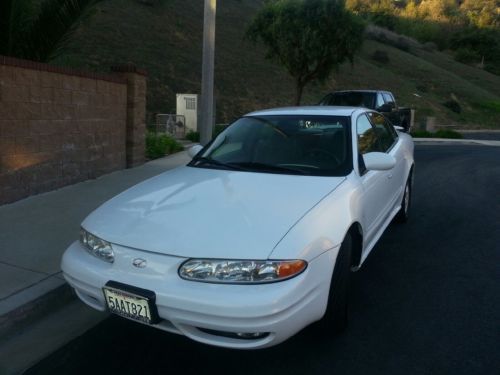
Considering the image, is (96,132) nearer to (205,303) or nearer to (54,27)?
(54,27)

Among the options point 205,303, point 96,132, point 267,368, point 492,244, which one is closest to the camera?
point 205,303

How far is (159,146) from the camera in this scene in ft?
33.7

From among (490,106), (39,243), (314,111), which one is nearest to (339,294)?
(314,111)

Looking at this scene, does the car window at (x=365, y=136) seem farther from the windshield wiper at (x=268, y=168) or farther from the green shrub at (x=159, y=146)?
the green shrub at (x=159, y=146)

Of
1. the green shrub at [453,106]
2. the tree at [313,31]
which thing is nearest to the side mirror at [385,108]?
the tree at [313,31]

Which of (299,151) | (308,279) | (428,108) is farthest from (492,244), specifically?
(428,108)

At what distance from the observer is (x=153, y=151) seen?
10.1 metres

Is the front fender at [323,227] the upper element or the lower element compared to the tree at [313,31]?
lower

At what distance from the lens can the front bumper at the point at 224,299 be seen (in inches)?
98.7

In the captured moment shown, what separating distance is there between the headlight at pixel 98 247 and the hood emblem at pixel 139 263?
20cm

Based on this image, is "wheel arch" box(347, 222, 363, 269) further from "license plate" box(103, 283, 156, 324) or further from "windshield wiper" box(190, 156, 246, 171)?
"license plate" box(103, 283, 156, 324)

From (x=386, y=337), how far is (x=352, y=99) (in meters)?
10.3

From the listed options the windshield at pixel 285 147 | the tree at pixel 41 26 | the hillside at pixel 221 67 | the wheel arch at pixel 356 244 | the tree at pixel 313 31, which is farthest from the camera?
the hillside at pixel 221 67

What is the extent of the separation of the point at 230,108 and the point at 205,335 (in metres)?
21.6
